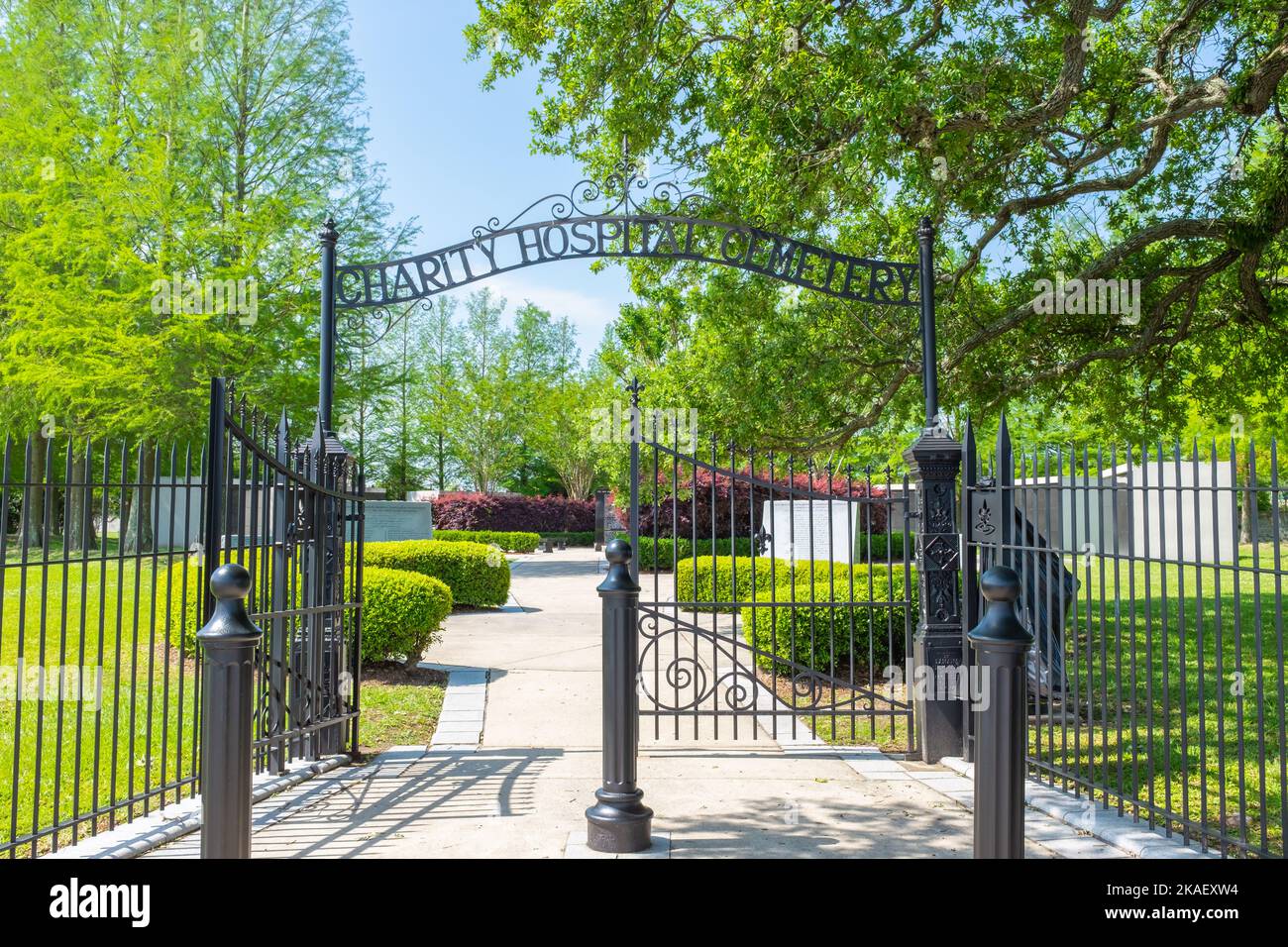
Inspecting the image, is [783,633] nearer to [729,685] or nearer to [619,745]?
[729,685]

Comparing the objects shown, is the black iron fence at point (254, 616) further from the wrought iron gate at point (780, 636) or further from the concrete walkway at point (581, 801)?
the wrought iron gate at point (780, 636)

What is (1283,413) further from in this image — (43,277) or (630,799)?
(43,277)

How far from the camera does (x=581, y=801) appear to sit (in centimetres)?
520

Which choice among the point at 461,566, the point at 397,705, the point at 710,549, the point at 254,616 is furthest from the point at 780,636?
the point at 710,549

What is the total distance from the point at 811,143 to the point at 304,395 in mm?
14187

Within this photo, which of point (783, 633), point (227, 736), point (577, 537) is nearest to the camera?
point (227, 736)

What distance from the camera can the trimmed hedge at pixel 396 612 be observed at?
9.01m

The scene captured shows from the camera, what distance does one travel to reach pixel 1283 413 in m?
15.8

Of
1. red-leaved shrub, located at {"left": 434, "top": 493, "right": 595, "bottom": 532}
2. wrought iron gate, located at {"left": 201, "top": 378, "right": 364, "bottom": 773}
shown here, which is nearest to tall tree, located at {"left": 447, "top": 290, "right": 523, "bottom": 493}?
red-leaved shrub, located at {"left": 434, "top": 493, "right": 595, "bottom": 532}

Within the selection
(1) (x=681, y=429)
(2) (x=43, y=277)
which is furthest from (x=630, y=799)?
(2) (x=43, y=277)

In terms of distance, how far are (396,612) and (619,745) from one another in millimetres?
5215

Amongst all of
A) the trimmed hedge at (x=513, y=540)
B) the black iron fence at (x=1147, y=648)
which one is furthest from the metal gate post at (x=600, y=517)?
the black iron fence at (x=1147, y=648)

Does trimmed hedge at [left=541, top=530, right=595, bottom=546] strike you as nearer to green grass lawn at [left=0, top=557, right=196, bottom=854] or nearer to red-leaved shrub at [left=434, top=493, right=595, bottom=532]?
red-leaved shrub at [left=434, top=493, right=595, bottom=532]

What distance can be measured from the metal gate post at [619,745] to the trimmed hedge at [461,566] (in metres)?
9.39
